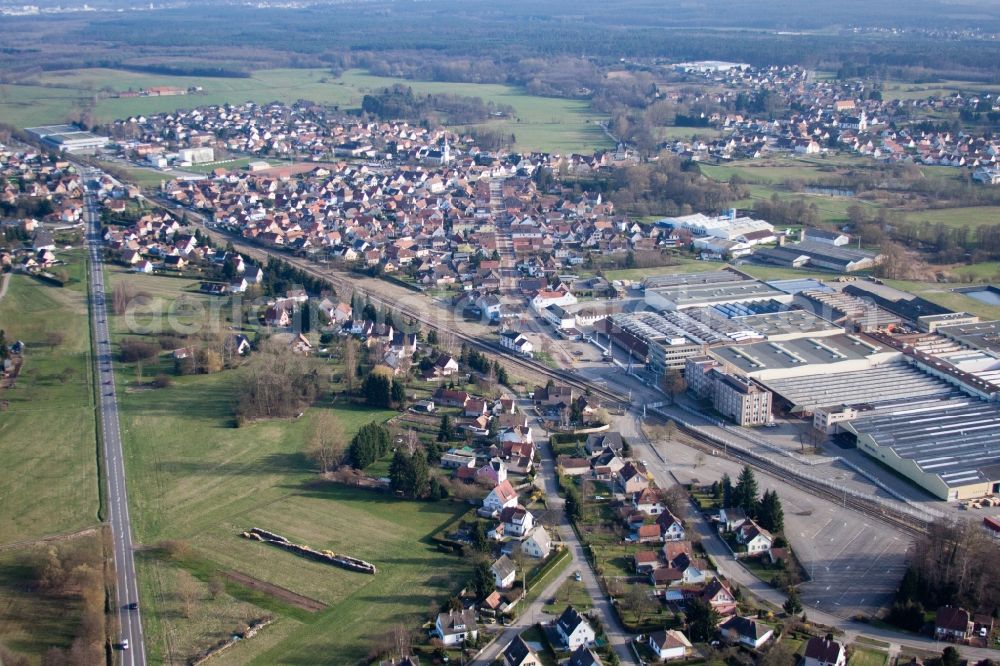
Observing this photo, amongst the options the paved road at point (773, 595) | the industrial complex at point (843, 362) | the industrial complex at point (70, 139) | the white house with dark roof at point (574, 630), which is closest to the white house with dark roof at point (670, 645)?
the white house with dark roof at point (574, 630)

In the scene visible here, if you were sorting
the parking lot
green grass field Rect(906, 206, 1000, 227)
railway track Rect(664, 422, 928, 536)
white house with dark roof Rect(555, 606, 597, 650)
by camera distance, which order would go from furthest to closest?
green grass field Rect(906, 206, 1000, 227)
railway track Rect(664, 422, 928, 536)
the parking lot
white house with dark roof Rect(555, 606, 597, 650)

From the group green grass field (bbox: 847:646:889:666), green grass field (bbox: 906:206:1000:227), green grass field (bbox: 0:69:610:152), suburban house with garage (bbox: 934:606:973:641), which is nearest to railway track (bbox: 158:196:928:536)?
suburban house with garage (bbox: 934:606:973:641)

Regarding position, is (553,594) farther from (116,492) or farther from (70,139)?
(70,139)

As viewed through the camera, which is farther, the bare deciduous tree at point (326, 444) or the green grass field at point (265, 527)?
the bare deciduous tree at point (326, 444)

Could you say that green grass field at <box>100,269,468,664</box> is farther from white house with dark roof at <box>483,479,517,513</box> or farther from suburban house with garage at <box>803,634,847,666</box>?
suburban house with garage at <box>803,634,847,666</box>


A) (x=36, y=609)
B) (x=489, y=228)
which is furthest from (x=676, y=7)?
(x=36, y=609)

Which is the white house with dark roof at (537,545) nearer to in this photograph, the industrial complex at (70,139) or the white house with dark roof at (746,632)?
the white house with dark roof at (746,632)
